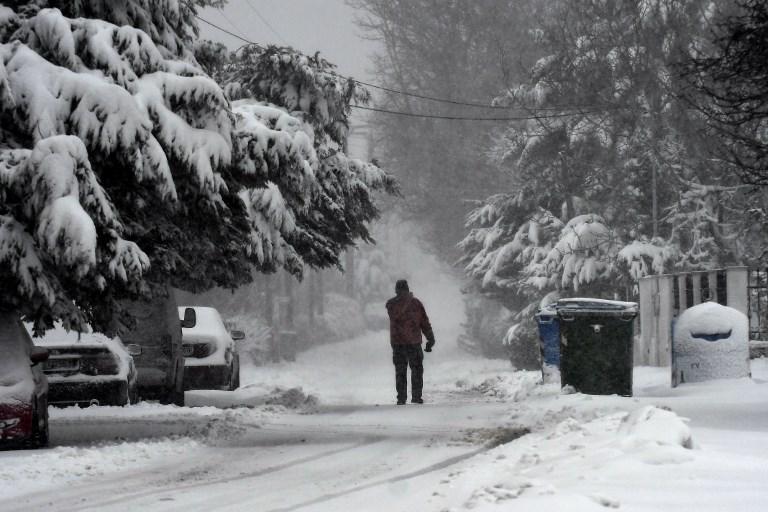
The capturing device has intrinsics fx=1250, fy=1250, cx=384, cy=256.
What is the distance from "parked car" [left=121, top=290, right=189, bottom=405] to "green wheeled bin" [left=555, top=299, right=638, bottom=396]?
222 inches

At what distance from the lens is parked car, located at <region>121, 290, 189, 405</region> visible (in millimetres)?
17547

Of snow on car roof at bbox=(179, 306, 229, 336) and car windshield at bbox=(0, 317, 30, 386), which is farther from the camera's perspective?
snow on car roof at bbox=(179, 306, 229, 336)

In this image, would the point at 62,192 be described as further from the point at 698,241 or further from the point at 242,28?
the point at 242,28

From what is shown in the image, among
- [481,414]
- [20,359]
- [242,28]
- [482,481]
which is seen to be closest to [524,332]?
[481,414]

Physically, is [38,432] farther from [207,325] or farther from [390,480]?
[207,325]

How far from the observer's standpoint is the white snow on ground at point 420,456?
7207 mm

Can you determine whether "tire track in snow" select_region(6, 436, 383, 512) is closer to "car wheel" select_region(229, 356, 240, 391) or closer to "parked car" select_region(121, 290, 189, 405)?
"parked car" select_region(121, 290, 189, 405)

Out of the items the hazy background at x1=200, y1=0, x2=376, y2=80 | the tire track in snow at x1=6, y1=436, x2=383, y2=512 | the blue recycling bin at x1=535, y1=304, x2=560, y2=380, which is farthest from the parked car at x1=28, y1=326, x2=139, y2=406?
the hazy background at x1=200, y1=0, x2=376, y2=80

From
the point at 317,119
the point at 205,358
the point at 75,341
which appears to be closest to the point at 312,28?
the point at 317,119

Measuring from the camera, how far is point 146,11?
14.2 m

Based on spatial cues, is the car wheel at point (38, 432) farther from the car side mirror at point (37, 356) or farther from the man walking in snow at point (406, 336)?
the man walking in snow at point (406, 336)

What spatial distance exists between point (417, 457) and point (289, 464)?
3.56 ft

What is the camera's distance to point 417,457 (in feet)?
34.7

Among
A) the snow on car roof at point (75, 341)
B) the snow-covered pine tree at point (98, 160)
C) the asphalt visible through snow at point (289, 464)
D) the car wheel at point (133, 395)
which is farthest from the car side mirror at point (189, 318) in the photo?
the snow-covered pine tree at point (98, 160)
